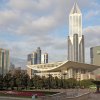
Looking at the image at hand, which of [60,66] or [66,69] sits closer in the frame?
[60,66]

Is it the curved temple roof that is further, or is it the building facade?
the building facade

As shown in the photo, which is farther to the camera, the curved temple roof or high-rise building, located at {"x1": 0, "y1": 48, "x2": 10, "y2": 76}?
high-rise building, located at {"x1": 0, "y1": 48, "x2": 10, "y2": 76}

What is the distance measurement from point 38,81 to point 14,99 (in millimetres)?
37277

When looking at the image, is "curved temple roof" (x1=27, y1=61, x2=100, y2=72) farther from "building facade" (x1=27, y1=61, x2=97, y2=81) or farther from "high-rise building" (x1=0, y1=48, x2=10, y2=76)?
"high-rise building" (x1=0, y1=48, x2=10, y2=76)

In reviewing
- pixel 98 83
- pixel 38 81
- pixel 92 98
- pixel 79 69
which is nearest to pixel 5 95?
pixel 92 98

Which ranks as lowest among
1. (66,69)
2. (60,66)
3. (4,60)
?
(66,69)

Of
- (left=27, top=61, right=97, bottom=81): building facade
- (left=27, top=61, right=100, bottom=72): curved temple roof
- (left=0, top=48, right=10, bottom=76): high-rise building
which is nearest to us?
(left=27, top=61, right=100, bottom=72): curved temple roof

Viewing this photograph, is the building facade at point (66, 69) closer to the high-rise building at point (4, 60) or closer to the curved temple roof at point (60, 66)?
the curved temple roof at point (60, 66)

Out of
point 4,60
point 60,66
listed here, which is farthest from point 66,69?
point 4,60

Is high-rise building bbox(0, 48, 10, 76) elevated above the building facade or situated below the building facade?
above

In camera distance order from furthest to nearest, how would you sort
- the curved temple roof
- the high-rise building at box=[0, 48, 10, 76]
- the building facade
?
1. the high-rise building at box=[0, 48, 10, 76]
2. the building facade
3. the curved temple roof

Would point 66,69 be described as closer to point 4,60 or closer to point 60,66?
A: point 60,66

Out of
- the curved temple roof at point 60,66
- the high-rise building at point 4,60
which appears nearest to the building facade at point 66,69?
the curved temple roof at point 60,66

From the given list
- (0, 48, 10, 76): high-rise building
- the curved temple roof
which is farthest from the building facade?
(0, 48, 10, 76): high-rise building
